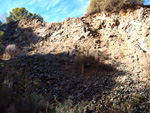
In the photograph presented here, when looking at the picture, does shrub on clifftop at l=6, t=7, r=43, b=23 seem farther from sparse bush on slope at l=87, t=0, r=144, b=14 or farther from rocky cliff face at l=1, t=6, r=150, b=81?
sparse bush on slope at l=87, t=0, r=144, b=14

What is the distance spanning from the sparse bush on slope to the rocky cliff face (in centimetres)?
43

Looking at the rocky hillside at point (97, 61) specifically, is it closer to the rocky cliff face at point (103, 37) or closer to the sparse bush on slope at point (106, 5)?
the rocky cliff face at point (103, 37)

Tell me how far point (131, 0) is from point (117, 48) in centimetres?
356

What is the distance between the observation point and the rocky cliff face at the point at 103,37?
5273 mm

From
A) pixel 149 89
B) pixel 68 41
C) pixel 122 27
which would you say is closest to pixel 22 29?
pixel 68 41

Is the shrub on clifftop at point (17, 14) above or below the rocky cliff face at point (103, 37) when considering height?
above

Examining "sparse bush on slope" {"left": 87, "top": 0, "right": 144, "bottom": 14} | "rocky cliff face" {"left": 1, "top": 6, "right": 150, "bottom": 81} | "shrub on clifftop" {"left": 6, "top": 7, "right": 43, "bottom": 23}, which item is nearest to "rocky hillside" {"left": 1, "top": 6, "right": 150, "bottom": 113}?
"rocky cliff face" {"left": 1, "top": 6, "right": 150, "bottom": 81}

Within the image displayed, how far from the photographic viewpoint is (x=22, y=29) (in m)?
11.4

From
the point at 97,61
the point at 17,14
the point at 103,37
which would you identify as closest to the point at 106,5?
the point at 103,37

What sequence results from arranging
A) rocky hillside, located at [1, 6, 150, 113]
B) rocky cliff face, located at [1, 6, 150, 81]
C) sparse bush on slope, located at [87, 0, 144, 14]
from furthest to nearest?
sparse bush on slope, located at [87, 0, 144, 14] → rocky cliff face, located at [1, 6, 150, 81] → rocky hillside, located at [1, 6, 150, 113]


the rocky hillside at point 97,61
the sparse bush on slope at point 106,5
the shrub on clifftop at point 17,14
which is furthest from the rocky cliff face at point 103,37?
the shrub on clifftop at point 17,14

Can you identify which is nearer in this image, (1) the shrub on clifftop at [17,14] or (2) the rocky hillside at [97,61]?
(2) the rocky hillside at [97,61]

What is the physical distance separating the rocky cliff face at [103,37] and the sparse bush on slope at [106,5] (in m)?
0.43

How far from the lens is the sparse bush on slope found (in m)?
6.79
